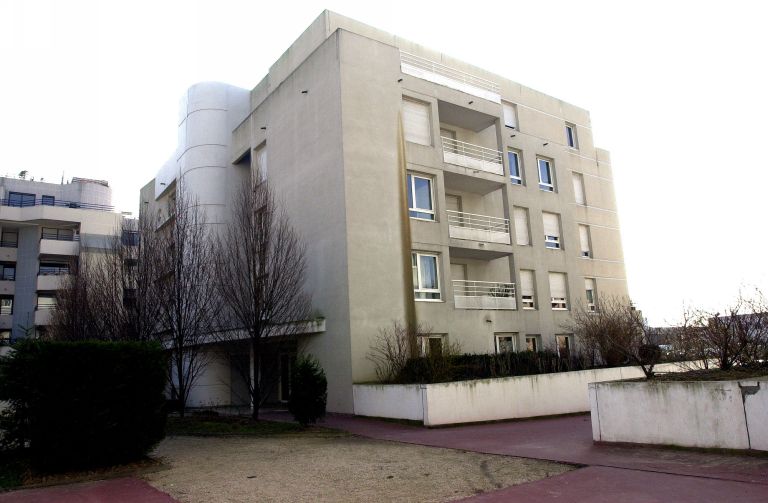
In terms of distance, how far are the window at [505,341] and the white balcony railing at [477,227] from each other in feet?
12.5

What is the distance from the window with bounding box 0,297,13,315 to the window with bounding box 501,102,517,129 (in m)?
40.0

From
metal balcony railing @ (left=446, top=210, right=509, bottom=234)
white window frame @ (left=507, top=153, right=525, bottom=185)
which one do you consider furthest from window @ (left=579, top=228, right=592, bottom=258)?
metal balcony railing @ (left=446, top=210, right=509, bottom=234)

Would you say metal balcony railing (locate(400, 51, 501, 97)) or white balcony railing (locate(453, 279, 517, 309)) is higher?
metal balcony railing (locate(400, 51, 501, 97))

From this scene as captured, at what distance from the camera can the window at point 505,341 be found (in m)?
23.3

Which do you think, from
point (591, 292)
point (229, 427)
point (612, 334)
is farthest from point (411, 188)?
point (591, 292)

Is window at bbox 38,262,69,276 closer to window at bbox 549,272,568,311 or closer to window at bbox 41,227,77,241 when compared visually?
window at bbox 41,227,77,241

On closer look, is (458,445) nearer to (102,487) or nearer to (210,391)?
(102,487)

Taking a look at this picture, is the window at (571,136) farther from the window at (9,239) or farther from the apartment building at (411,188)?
the window at (9,239)

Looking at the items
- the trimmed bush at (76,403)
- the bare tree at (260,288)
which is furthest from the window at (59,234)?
the trimmed bush at (76,403)

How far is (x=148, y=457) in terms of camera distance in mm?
9883

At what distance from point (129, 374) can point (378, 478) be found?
14.6 ft

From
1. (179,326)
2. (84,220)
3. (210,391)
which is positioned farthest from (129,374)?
(84,220)

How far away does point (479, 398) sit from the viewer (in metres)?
15.2

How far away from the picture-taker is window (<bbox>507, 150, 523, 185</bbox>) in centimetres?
2647
